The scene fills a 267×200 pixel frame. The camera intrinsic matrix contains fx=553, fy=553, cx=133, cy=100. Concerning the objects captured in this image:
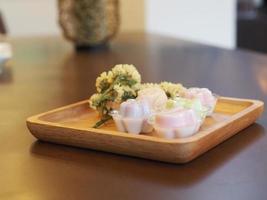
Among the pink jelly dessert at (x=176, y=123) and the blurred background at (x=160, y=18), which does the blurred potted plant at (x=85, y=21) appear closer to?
the blurred background at (x=160, y=18)

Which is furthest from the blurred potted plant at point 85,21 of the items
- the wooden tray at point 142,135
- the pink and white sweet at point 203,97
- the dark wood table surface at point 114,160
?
the pink and white sweet at point 203,97

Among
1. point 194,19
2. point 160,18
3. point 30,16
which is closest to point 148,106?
point 160,18

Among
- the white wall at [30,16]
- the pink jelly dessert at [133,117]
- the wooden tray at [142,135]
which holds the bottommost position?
the white wall at [30,16]

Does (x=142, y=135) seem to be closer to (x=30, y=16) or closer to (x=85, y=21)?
(x=85, y=21)

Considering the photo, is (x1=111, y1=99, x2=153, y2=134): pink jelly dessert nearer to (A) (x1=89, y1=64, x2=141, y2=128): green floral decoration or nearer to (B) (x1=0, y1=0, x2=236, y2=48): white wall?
(A) (x1=89, y1=64, x2=141, y2=128): green floral decoration

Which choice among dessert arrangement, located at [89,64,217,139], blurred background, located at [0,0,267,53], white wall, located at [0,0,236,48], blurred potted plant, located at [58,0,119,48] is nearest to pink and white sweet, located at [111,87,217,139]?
dessert arrangement, located at [89,64,217,139]

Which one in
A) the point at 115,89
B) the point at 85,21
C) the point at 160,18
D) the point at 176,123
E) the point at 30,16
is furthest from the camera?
the point at 30,16

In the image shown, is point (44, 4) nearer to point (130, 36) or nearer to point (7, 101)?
point (130, 36)
